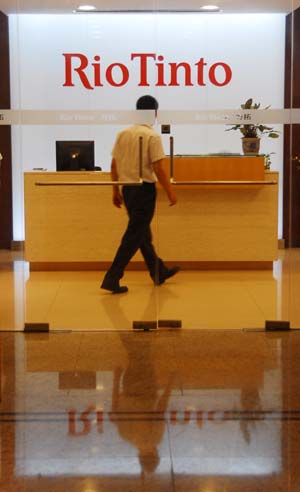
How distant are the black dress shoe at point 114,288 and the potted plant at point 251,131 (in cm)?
141

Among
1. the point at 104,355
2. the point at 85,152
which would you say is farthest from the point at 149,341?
the point at 85,152

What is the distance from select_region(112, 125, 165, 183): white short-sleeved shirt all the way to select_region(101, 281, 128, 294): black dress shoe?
32.5 inches

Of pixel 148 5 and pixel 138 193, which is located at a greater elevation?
pixel 148 5

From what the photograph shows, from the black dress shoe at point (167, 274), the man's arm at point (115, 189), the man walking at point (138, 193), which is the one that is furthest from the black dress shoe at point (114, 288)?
the man's arm at point (115, 189)

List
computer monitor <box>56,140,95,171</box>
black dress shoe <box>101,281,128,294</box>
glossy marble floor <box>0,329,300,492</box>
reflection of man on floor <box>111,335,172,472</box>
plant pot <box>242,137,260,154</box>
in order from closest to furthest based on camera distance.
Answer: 1. glossy marble floor <box>0,329,300,492</box>
2. reflection of man on floor <box>111,335,172,472</box>
3. computer monitor <box>56,140,95,171</box>
4. plant pot <box>242,137,260,154</box>
5. black dress shoe <box>101,281,128,294</box>

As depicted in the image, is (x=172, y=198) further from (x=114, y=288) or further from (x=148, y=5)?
(x=148, y=5)

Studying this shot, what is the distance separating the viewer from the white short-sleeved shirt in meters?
5.95

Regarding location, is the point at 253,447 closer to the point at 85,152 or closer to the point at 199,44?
the point at 85,152

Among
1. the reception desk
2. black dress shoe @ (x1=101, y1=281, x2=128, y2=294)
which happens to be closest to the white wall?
the reception desk

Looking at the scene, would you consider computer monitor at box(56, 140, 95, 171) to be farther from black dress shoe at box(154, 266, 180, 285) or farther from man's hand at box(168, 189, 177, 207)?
black dress shoe at box(154, 266, 180, 285)

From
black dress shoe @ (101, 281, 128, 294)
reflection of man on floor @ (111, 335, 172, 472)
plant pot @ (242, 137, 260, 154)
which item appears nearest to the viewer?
reflection of man on floor @ (111, 335, 172, 472)

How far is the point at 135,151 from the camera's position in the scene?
598cm

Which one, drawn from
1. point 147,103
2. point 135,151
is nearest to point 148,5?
point 147,103

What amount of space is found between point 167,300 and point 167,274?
0.67ft
